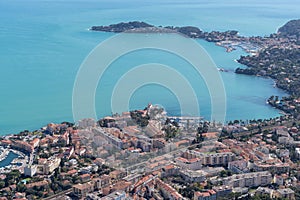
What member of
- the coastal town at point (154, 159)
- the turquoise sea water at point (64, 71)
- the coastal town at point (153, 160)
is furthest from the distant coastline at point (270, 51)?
the coastal town at point (153, 160)

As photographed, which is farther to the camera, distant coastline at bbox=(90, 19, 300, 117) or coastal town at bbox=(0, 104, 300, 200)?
distant coastline at bbox=(90, 19, 300, 117)

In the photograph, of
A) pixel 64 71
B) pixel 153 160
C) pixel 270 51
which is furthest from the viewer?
pixel 270 51

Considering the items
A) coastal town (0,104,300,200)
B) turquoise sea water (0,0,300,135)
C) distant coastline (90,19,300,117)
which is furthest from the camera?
distant coastline (90,19,300,117)

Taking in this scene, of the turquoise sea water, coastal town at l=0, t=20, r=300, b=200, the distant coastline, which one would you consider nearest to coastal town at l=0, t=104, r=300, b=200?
Result: coastal town at l=0, t=20, r=300, b=200

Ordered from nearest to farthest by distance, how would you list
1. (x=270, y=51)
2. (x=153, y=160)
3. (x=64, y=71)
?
(x=153, y=160) → (x=64, y=71) → (x=270, y=51)

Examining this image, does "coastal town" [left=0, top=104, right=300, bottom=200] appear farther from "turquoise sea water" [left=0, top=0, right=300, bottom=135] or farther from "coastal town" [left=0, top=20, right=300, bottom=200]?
"turquoise sea water" [left=0, top=0, right=300, bottom=135]

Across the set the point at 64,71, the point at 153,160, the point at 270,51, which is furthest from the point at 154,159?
the point at 270,51

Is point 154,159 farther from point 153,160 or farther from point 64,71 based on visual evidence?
point 64,71

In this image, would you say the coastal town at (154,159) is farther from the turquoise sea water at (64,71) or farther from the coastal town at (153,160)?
the turquoise sea water at (64,71)

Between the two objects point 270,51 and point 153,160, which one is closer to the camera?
point 153,160
